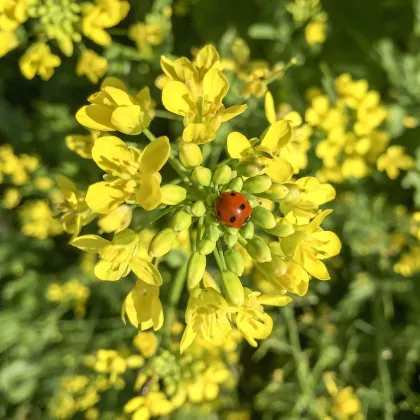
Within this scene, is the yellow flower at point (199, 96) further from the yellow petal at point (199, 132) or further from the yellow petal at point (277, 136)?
the yellow petal at point (277, 136)

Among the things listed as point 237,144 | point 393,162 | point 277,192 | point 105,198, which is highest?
point 237,144

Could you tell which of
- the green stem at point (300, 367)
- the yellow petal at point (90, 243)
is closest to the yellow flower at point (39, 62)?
the yellow petal at point (90, 243)

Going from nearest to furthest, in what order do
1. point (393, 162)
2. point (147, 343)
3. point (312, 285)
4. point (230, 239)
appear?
1. point (230, 239)
2. point (147, 343)
3. point (393, 162)
4. point (312, 285)

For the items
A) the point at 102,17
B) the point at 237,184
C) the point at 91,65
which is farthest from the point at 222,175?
the point at 91,65

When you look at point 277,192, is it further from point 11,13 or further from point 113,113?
point 11,13

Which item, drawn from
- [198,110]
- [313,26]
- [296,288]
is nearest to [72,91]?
[313,26]

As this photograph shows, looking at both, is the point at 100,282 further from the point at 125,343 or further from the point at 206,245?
the point at 206,245
